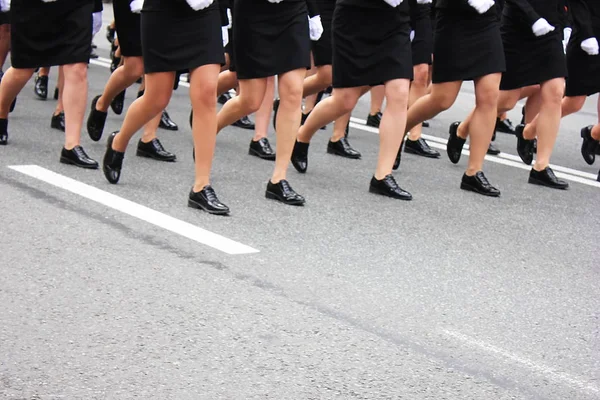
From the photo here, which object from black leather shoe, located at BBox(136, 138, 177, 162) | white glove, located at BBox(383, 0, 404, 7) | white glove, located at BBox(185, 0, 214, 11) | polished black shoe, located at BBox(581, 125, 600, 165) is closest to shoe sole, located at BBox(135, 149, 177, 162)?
black leather shoe, located at BBox(136, 138, 177, 162)

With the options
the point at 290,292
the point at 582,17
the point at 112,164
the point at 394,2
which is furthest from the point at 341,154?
the point at 290,292

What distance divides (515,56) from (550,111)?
436 millimetres

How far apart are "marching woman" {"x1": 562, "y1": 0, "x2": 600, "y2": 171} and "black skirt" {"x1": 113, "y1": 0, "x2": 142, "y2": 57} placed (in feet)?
9.68

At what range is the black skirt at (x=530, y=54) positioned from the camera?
7.73 metres

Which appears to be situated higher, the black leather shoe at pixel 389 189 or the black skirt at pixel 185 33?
the black skirt at pixel 185 33

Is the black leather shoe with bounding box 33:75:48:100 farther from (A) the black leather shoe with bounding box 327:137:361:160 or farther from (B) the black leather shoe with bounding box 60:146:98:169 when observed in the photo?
(B) the black leather shoe with bounding box 60:146:98:169

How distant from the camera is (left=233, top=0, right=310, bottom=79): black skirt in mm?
6375

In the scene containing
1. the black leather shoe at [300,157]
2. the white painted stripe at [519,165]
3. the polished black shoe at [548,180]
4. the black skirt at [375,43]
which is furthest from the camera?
the white painted stripe at [519,165]

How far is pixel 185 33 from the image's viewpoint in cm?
592

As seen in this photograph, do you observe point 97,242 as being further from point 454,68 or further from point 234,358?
point 454,68

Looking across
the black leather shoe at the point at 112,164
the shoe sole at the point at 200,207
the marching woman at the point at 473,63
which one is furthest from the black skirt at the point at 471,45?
the black leather shoe at the point at 112,164

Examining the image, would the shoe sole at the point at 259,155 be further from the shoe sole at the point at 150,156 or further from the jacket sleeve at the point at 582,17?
the jacket sleeve at the point at 582,17

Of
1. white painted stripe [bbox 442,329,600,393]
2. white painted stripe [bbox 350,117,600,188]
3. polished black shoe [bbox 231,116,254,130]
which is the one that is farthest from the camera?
polished black shoe [bbox 231,116,254,130]

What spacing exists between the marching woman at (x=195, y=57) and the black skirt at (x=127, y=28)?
4.17 ft
